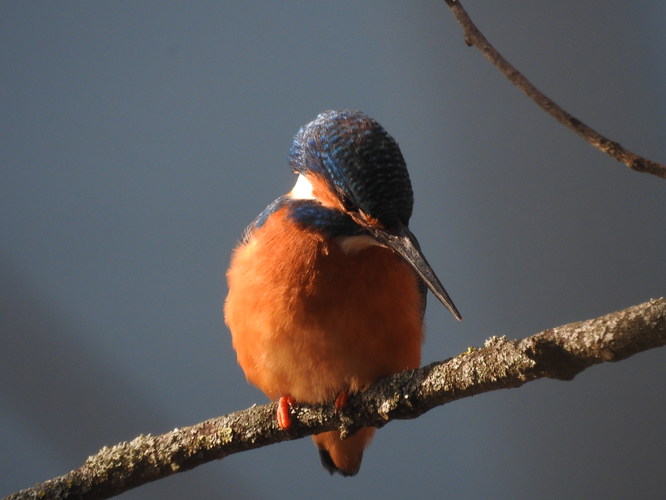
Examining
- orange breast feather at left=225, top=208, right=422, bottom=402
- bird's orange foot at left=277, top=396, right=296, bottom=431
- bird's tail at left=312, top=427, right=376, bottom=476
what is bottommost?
bird's tail at left=312, top=427, right=376, bottom=476

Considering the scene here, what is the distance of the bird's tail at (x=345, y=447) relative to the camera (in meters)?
1.51

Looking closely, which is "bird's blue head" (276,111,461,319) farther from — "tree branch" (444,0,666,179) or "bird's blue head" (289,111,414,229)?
"tree branch" (444,0,666,179)

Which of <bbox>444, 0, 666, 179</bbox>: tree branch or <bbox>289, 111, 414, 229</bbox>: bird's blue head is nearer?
<bbox>444, 0, 666, 179</bbox>: tree branch

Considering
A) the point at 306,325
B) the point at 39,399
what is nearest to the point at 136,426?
the point at 39,399

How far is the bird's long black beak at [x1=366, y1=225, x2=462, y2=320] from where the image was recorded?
43.9 inches

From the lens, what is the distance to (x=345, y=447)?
1521 millimetres

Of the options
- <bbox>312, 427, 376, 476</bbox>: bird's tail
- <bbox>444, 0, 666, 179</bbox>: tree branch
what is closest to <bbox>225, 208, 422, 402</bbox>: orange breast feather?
<bbox>312, 427, 376, 476</bbox>: bird's tail

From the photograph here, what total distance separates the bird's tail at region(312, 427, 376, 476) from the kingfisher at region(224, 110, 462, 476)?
31 cm

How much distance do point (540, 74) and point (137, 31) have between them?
4.54ft

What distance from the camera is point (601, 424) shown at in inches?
105

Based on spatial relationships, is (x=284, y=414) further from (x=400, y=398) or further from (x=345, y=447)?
(x=345, y=447)

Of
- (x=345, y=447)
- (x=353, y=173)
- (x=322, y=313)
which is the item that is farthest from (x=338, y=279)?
(x=345, y=447)

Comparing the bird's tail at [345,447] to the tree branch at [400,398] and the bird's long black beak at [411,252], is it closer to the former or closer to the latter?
the tree branch at [400,398]

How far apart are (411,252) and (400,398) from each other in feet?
0.72
